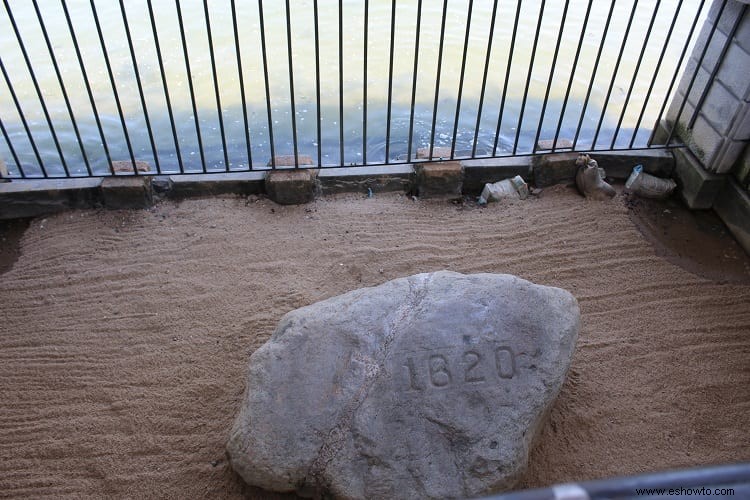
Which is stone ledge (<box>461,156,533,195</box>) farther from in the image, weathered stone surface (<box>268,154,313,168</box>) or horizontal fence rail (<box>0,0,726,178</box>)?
weathered stone surface (<box>268,154,313,168</box>)

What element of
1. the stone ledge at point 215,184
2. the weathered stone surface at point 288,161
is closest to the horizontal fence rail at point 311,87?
the weathered stone surface at point 288,161

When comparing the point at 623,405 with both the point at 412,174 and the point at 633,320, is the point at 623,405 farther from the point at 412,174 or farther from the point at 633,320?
the point at 412,174

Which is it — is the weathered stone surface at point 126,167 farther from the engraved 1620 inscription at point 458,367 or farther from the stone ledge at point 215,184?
the engraved 1620 inscription at point 458,367

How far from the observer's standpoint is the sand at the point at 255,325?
288 centimetres

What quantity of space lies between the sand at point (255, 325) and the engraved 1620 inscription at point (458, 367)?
574mm

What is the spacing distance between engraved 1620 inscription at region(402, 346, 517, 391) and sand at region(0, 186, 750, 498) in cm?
57

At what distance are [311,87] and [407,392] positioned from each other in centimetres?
495

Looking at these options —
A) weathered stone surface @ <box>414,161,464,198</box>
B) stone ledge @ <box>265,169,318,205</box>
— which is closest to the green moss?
weathered stone surface @ <box>414,161,464,198</box>

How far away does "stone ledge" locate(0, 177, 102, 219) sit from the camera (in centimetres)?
414

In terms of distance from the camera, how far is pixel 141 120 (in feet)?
20.5

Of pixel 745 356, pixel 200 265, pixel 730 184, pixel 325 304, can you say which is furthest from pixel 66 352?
pixel 730 184

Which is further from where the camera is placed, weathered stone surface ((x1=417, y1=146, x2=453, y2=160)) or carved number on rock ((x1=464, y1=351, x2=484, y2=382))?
weathered stone surface ((x1=417, y1=146, x2=453, y2=160))

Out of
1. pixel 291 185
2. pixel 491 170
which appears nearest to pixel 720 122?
pixel 491 170

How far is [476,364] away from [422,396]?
29 centimetres
